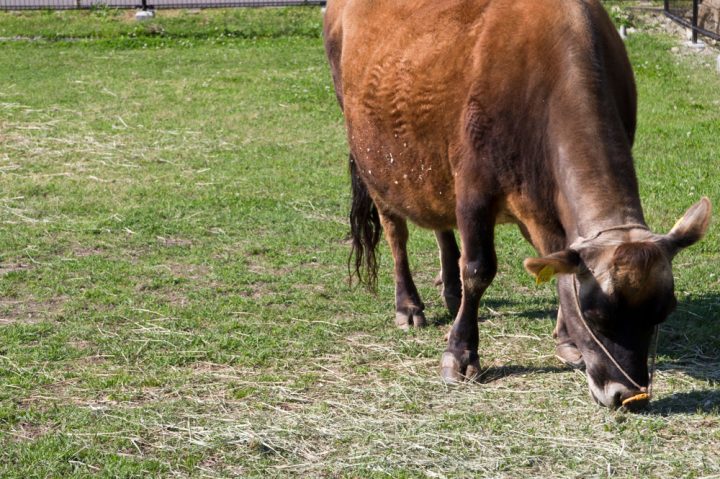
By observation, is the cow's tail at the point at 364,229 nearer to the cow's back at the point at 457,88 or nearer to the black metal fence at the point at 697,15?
the cow's back at the point at 457,88

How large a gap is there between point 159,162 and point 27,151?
1.46 m

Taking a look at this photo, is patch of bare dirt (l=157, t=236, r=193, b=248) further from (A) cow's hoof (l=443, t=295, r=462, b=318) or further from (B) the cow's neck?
(B) the cow's neck

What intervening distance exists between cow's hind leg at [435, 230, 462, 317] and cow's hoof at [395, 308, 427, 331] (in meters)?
0.27

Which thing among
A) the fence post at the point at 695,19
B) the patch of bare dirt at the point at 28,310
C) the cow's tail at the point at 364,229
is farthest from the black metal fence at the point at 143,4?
the patch of bare dirt at the point at 28,310

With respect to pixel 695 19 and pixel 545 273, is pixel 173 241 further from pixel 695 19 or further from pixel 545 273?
pixel 695 19

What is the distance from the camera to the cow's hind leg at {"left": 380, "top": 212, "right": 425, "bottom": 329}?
289 inches

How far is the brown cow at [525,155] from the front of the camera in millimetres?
5113

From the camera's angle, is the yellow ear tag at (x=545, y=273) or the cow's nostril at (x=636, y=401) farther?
the cow's nostril at (x=636, y=401)

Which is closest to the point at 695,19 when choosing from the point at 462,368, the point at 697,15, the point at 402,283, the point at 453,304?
the point at 697,15

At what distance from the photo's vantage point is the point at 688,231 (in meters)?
5.15

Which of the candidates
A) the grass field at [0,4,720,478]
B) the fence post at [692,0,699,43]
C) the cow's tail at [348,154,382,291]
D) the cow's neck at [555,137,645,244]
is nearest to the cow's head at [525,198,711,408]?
the cow's neck at [555,137,645,244]

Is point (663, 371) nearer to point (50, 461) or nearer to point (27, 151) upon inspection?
point (50, 461)

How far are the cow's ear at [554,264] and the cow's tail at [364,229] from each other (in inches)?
115

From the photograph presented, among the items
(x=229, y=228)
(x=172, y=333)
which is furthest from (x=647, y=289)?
(x=229, y=228)
